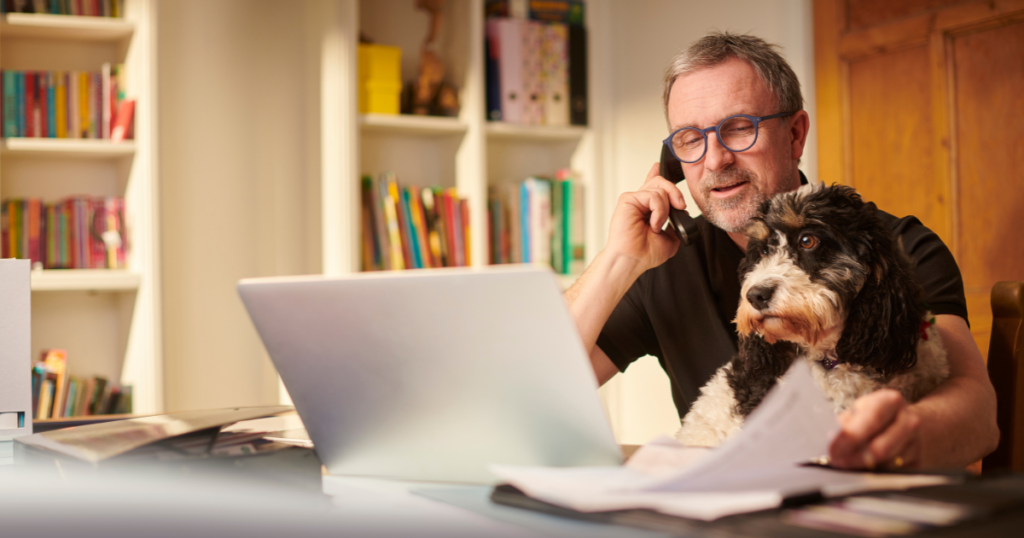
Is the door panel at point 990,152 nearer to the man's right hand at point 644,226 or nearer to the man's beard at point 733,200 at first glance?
the man's beard at point 733,200

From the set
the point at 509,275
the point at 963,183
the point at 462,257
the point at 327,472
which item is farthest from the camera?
the point at 462,257

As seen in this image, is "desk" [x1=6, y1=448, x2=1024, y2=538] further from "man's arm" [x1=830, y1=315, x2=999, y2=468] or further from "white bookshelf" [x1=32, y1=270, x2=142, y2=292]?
"white bookshelf" [x1=32, y1=270, x2=142, y2=292]

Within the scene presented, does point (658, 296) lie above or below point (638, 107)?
below

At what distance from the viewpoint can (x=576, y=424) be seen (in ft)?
1.88

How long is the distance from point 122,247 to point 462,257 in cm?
110

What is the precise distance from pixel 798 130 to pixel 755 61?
0.16 meters

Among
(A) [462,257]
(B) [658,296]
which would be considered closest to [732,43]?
(B) [658,296]

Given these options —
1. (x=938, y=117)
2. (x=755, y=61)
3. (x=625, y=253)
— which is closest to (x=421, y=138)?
(x=938, y=117)

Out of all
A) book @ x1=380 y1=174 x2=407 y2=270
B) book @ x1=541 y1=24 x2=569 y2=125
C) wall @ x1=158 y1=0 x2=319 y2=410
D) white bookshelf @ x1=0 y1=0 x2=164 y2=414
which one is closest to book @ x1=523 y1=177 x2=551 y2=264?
book @ x1=541 y1=24 x2=569 y2=125

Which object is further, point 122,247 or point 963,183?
point 122,247

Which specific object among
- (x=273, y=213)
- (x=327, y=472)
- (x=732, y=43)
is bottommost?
(x=327, y=472)

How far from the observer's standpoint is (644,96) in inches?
118

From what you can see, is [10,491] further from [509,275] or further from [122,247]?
[122,247]

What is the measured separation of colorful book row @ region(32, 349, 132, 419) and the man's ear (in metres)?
2.15
